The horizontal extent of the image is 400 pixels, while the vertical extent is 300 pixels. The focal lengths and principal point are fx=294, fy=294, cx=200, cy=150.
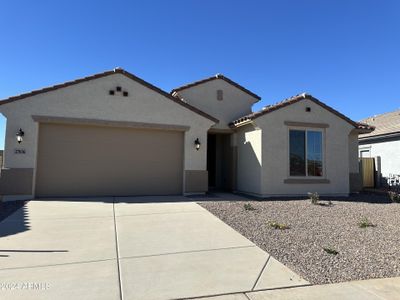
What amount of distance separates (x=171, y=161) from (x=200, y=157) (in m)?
1.28

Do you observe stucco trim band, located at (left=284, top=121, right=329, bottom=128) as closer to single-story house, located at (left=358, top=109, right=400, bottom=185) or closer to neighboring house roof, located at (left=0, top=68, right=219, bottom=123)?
neighboring house roof, located at (left=0, top=68, right=219, bottom=123)

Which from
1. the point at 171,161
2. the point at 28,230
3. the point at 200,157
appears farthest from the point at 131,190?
the point at 28,230

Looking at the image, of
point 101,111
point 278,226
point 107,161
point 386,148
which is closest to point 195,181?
point 107,161

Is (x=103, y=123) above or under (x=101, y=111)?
under

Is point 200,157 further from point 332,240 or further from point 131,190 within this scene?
point 332,240

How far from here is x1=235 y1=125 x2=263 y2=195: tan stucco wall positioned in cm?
1277

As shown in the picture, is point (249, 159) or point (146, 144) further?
point (249, 159)

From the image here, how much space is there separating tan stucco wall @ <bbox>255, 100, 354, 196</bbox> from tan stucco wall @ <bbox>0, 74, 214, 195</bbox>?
2.74 metres

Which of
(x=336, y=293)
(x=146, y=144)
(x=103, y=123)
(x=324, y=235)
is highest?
(x=103, y=123)

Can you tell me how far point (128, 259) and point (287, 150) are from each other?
9599 millimetres

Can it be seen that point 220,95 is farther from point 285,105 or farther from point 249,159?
point 249,159

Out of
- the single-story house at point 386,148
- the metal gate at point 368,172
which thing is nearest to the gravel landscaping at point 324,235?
the metal gate at point 368,172

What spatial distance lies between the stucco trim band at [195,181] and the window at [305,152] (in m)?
3.92

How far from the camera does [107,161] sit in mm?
12023
